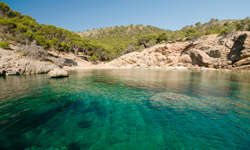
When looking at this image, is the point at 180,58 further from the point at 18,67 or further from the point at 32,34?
the point at 32,34

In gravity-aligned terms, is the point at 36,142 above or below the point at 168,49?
below

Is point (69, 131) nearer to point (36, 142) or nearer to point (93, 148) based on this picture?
point (36, 142)

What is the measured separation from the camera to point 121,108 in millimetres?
7289

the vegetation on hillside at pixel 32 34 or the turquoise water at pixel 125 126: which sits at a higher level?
the vegetation on hillside at pixel 32 34

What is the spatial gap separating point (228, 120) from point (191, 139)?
3016mm

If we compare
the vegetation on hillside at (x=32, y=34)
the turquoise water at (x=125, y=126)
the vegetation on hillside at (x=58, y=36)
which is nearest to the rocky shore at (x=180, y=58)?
the vegetation on hillside at (x=58, y=36)

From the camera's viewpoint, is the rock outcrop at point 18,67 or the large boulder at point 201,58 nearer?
the rock outcrop at point 18,67

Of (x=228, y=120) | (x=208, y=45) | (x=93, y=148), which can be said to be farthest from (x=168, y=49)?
(x=93, y=148)

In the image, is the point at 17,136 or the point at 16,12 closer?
the point at 17,136

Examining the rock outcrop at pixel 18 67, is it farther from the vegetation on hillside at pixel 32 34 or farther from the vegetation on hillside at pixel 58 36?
the vegetation on hillside at pixel 32 34

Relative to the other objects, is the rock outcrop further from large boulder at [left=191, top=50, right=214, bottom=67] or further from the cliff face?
large boulder at [left=191, top=50, right=214, bottom=67]

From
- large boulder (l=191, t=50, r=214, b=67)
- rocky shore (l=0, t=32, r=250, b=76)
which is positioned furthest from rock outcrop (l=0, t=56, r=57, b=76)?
large boulder (l=191, t=50, r=214, b=67)

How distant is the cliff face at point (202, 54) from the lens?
37022 millimetres

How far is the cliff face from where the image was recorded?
121 ft
